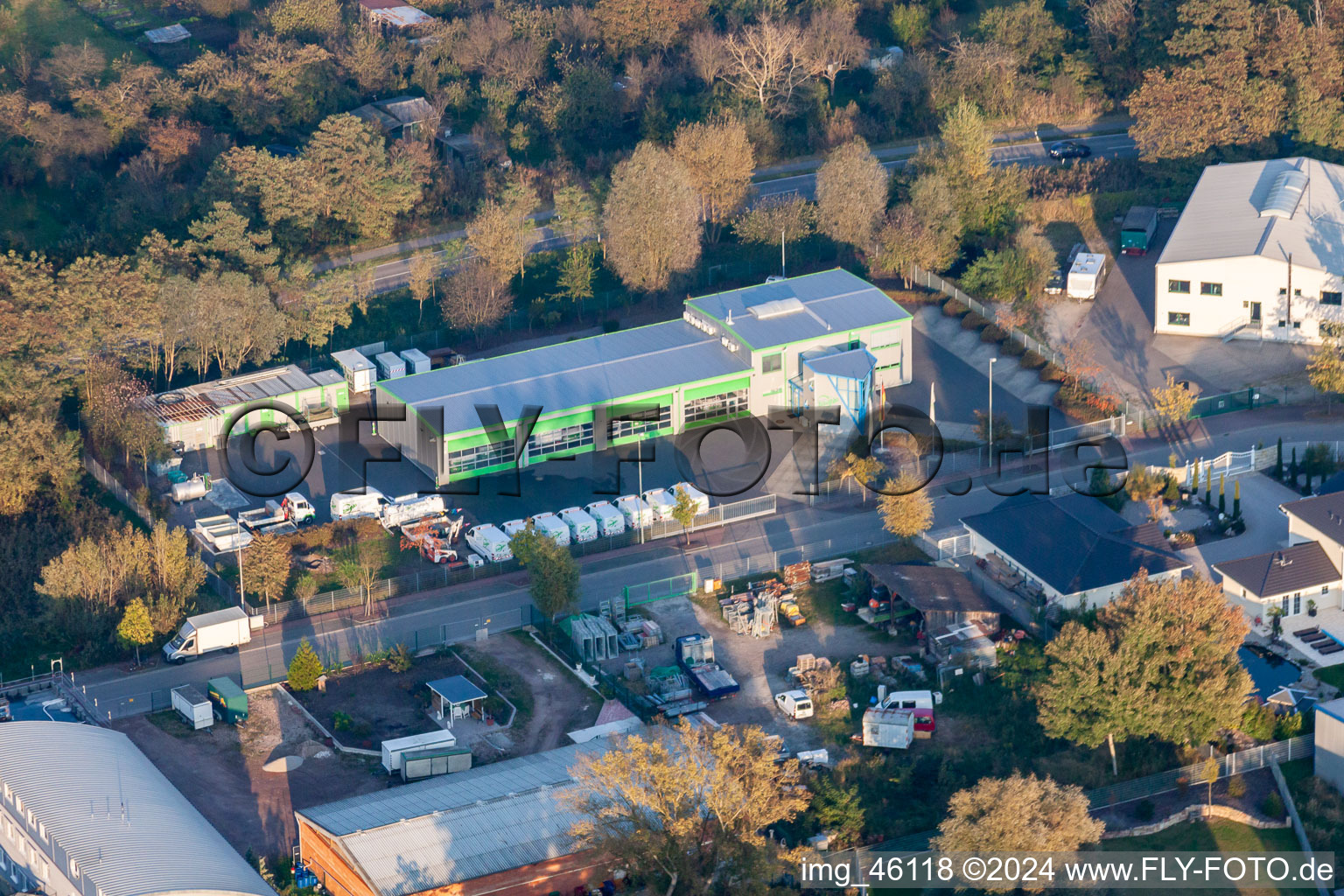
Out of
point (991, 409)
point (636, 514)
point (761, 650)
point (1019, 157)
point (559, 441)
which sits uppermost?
point (1019, 157)

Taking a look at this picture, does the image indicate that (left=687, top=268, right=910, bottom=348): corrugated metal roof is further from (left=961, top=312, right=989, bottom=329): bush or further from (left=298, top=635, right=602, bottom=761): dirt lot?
(left=298, top=635, right=602, bottom=761): dirt lot

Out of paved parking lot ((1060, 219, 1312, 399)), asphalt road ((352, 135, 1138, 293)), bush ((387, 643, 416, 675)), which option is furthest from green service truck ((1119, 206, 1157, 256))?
bush ((387, 643, 416, 675))

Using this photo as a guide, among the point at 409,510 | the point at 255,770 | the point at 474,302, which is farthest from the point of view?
the point at 474,302

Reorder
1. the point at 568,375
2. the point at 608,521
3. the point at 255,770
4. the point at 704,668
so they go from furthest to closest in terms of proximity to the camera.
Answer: the point at 568,375, the point at 608,521, the point at 704,668, the point at 255,770

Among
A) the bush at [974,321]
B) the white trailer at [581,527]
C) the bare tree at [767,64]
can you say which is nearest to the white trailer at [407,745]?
the white trailer at [581,527]

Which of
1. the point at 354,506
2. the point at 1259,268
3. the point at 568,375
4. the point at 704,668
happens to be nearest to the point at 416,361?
the point at 568,375

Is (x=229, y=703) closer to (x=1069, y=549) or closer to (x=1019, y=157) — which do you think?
(x=1069, y=549)

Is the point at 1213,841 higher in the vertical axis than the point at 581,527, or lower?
lower

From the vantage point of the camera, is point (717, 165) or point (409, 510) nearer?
point (409, 510)
